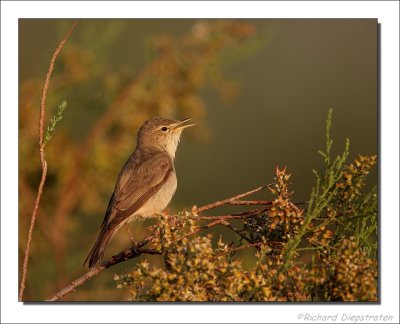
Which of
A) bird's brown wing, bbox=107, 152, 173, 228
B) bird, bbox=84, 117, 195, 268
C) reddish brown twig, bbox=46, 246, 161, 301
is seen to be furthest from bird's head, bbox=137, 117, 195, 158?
reddish brown twig, bbox=46, 246, 161, 301

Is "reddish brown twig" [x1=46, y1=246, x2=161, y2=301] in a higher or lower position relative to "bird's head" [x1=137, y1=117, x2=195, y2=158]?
lower

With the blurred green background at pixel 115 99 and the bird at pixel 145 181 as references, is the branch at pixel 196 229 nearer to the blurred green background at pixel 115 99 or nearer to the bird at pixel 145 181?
the bird at pixel 145 181

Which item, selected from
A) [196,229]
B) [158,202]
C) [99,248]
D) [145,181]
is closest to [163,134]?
[145,181]

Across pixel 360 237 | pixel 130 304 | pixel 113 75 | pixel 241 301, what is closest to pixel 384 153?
pixel 360 237

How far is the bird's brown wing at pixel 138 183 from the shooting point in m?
5.41

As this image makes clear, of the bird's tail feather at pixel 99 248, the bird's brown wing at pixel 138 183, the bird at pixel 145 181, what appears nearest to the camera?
the bird's tail feather at pixel 99 248

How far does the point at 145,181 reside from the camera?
583cm

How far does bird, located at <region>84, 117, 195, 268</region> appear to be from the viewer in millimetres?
5275

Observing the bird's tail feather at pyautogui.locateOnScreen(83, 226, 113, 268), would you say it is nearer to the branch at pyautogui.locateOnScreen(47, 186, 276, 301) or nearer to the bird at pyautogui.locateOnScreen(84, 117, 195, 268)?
the bird at pyautogui.locateOnScreen(84, 117, 195, 268)

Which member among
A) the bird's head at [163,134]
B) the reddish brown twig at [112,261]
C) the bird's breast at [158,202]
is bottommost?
the reddish brown twig at [112,261]

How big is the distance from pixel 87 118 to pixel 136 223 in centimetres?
148

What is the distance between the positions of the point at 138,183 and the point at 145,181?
2.8 inches

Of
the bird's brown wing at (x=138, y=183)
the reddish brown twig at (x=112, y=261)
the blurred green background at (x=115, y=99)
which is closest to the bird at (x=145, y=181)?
the bird's brown wing at (x=138, y=183)

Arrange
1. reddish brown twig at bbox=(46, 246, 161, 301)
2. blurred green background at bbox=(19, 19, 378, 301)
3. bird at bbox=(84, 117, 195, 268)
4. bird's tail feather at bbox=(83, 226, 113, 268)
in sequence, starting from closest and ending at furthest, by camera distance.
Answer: reddish brown twig at bbox=(46, 246, 161, 301) < bird's tail feather at bbox=(83, 226, 113, 268) < bird at bbox=(84, 117, 195, 268) < blurred green background at bbox=(19, 19, 378, 301)
